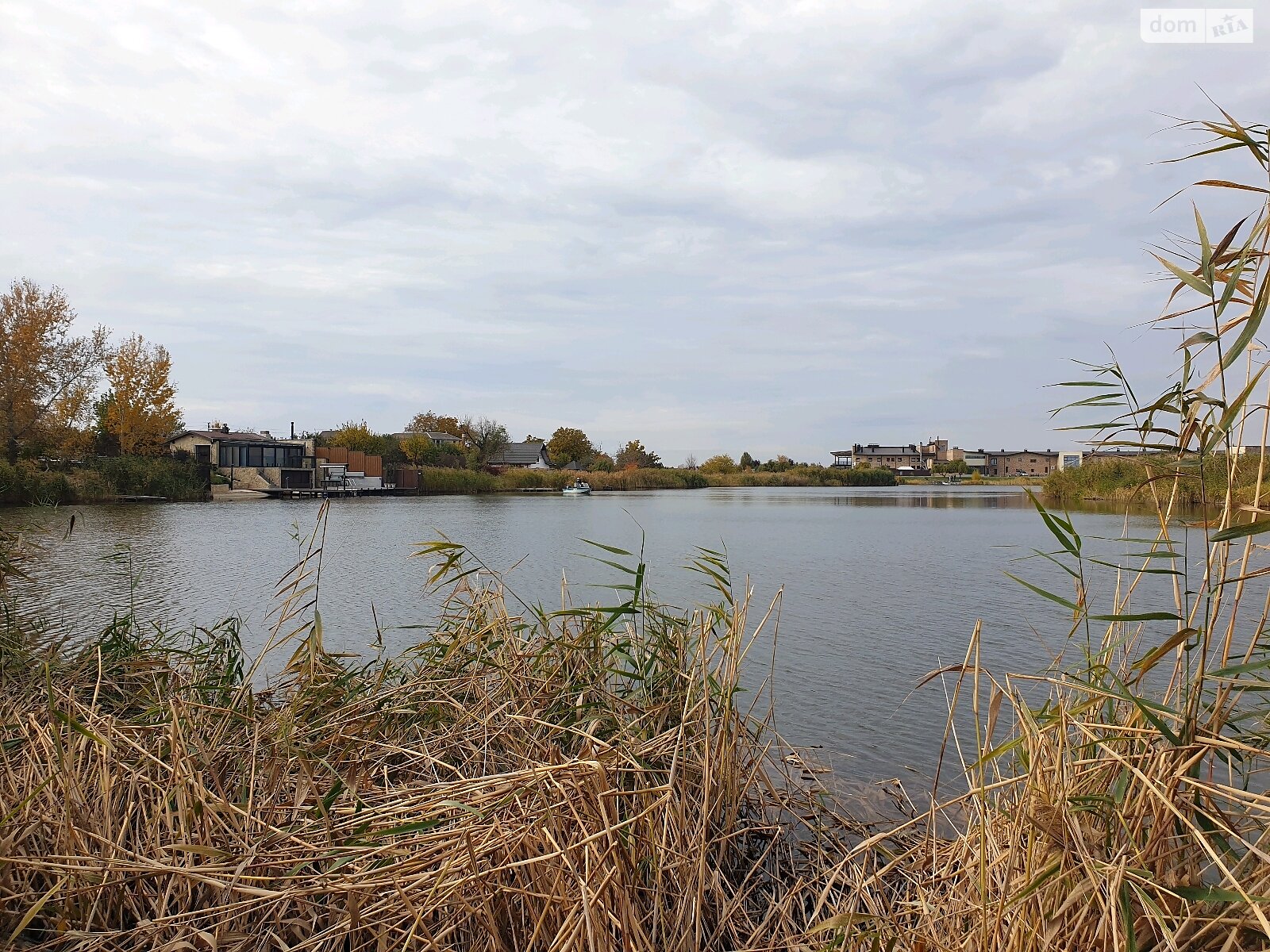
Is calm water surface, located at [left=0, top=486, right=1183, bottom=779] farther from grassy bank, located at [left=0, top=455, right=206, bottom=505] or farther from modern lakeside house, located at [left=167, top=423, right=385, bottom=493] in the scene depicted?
modern lakeside house, located at [left=167, top=423, right=385, bottom=493]

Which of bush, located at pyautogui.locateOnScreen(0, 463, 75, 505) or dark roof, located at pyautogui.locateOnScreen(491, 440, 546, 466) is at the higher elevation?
dark roof, located at pyautogui.locateOnScreen(491, 440, 546, 466)

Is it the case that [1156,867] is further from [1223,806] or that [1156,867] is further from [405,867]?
[405,867]

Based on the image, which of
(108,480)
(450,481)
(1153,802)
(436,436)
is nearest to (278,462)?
(450,481)

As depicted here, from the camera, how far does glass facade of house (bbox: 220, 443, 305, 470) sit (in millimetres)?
54156

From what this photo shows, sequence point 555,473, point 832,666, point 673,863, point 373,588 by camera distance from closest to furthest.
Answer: point 673,863 → point 832,666 → point 373,588 → point 555,473

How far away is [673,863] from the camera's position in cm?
312

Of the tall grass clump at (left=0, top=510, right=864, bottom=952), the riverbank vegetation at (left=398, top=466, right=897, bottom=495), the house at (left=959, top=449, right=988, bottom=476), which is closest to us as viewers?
the tall grass clump at (left=0, top=510, right=864, bottom=952)

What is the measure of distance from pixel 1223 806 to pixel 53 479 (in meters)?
43.1

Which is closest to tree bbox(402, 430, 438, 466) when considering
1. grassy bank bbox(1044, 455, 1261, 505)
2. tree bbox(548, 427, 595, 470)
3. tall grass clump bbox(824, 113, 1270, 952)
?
tree bbox(548, 427, 595, 470)

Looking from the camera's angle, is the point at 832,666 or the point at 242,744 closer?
the point at 242,744

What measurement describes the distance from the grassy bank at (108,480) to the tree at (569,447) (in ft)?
146

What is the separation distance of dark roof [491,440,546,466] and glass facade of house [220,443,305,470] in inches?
1185

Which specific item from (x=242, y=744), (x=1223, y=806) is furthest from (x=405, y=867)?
(x=1223, y=806)

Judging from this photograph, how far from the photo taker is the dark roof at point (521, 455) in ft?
293
